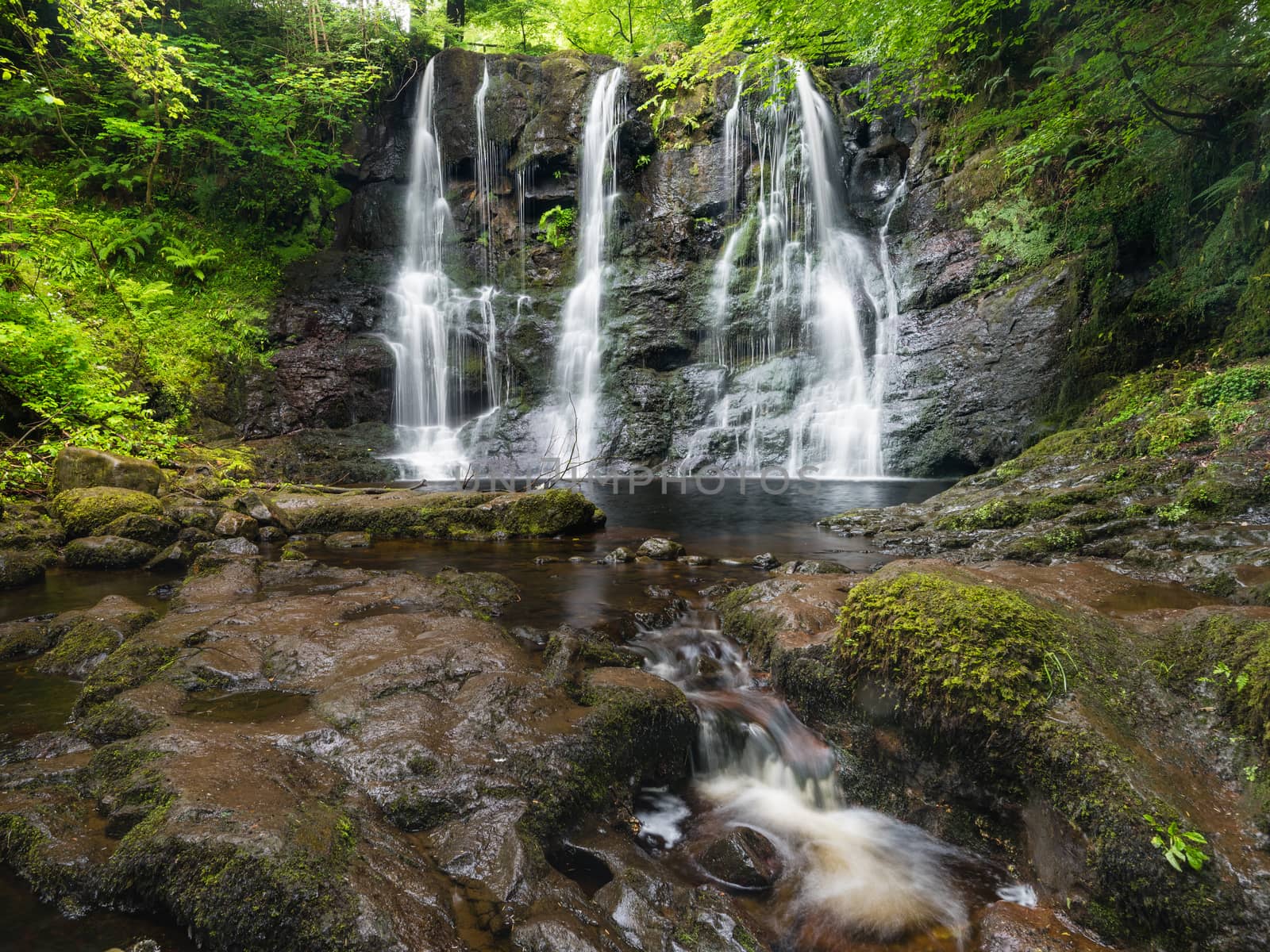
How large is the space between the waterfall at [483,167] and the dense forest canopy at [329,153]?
2.36 meters

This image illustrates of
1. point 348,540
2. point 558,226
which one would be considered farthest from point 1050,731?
point 558,226

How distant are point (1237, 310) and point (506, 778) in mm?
11095

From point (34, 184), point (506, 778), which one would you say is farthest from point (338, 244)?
point (506, 778)

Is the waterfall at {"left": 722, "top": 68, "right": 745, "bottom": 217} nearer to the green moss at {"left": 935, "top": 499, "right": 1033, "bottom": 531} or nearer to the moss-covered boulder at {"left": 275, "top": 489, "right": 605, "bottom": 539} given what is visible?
the moss-covered boulder at {"left": 275, "top": 489, "right": 605, "bottom": 539}

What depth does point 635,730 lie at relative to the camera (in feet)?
9.96

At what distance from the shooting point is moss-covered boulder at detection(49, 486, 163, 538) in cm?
687

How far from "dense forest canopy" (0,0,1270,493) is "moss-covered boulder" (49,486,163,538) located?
873 mm

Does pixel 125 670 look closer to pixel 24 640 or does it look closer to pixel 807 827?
pixel 24 640

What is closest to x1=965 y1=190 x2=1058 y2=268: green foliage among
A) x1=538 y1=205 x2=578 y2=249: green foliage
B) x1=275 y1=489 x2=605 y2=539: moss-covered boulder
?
x1=275 y1=489 x2=605 y2=539: moss-covered boulder

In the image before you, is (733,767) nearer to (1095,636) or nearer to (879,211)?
(1095,636)

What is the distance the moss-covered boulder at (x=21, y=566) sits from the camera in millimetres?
5652

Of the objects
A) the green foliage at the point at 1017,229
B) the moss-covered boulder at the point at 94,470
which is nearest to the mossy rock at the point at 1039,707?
the moss-covered boulder at the point at 94,470

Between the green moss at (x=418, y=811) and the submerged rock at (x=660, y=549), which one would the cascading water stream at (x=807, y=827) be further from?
the submerged rock at (x=660, y=549)

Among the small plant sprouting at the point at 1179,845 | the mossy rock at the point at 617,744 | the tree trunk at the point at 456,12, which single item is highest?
the tree trunk at the point at 456,12
